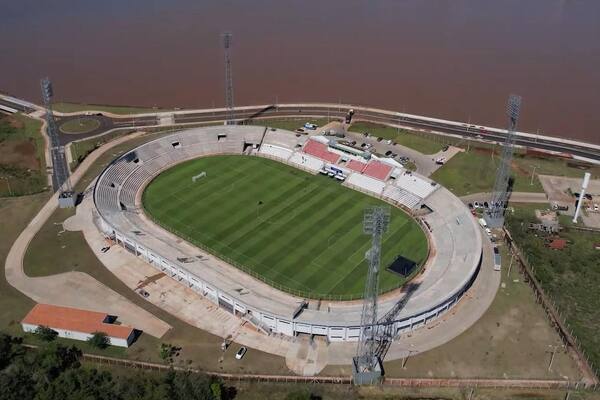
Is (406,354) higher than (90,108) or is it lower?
lower

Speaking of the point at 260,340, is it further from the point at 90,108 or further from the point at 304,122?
the point at 90,108

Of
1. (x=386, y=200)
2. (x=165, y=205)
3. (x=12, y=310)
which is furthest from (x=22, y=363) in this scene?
(x=386, y=200)

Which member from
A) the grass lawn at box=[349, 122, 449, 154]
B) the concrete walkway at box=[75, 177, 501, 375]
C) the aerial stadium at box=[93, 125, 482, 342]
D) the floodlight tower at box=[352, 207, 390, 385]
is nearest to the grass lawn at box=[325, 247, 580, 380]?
the concrete walkway at box=[75, 177, 501, 375]

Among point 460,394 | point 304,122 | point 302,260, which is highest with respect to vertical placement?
point 304,122

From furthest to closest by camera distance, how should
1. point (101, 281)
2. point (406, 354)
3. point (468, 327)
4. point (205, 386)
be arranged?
1. point (101, 281)
2. point (468, 327)
3. point (406, 354)
4. point (205, 386)

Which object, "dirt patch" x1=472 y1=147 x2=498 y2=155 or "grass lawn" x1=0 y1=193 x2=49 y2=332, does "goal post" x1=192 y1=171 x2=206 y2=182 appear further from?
"dirt patch" x1=472 y1=147 x2=498 y2=155
